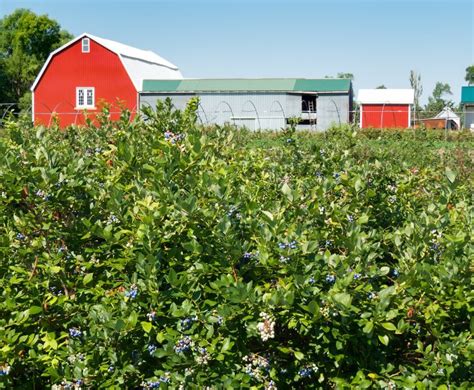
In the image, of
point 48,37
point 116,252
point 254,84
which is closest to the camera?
point 116,252

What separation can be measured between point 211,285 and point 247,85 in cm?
4198

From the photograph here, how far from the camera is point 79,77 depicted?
46719mm

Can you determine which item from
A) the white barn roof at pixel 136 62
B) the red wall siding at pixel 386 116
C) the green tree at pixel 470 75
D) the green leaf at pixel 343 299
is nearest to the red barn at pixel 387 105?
the red wall siding at pixel 386 116

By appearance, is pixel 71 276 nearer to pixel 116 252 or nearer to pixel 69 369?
pixel 116 252

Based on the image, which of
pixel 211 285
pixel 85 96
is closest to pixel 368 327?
pixel 211 285

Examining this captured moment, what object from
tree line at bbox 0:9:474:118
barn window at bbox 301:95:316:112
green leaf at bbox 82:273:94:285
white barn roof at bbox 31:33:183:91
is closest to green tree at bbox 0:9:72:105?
tree line at bbox 0:9:474:118

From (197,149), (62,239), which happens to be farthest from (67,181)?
(197,149)

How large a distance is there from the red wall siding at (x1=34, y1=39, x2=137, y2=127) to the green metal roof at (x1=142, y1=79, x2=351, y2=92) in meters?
2.16

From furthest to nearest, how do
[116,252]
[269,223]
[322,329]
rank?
[116,252]
[269,223]
[322,329]

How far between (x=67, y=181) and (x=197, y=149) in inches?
25.0

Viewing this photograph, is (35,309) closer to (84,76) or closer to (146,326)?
(146,326)

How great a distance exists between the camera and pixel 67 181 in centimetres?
336

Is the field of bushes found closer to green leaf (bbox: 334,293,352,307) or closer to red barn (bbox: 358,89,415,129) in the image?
green leaf (bbox: 334,293,352,307)

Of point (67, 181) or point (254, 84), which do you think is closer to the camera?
point (67, 181)
